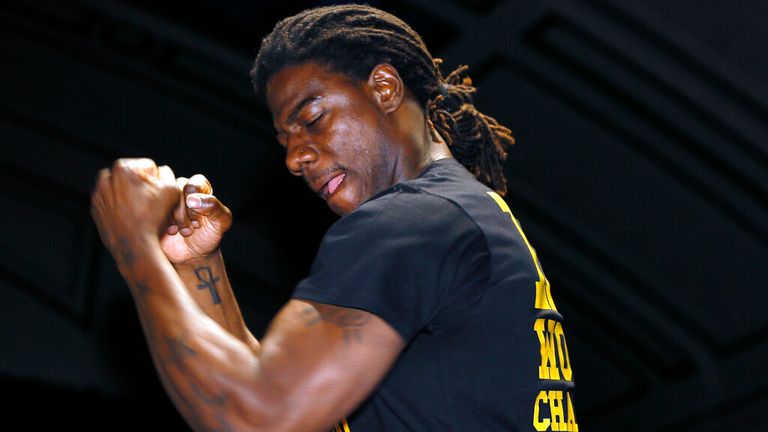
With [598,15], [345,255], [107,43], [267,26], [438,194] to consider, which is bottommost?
[345,255]

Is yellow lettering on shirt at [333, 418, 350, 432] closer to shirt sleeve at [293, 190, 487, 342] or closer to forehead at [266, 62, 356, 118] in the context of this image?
shirt sleeve at [293, 190, 487, 342]

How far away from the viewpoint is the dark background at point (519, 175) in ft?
19.1

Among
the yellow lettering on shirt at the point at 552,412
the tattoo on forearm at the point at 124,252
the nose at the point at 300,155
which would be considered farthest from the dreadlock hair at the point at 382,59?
the yellow lettering on shirt at the point at 552,412

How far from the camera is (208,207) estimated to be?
1909 millimetres

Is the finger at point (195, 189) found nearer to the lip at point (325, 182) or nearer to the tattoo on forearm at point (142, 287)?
the lip at point (325, 182)

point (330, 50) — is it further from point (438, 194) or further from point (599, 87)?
point (599, 87)

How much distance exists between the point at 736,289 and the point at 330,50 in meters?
5.61

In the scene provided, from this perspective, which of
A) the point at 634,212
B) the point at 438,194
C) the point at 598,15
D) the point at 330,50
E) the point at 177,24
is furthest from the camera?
the point at 634,212

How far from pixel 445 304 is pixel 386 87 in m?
0.54

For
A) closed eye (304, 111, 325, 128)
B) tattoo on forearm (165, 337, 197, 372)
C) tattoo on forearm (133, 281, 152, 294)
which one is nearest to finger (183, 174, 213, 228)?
closed eye (304, 111, 325, 128)

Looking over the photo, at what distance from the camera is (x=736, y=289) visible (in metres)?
6.89

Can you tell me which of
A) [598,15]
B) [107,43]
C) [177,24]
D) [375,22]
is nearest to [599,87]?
[598,15]

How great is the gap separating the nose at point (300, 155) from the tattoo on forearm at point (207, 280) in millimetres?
275

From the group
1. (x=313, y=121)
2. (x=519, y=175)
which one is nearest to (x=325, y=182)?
(x=313, y=121)
